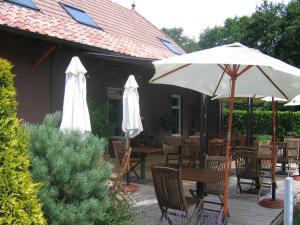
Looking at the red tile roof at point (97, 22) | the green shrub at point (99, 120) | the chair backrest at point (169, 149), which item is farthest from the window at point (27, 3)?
the chair backrest at point (169, 149)

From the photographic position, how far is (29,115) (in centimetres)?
881

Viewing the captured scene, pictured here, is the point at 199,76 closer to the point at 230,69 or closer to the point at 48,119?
the point at 230,69

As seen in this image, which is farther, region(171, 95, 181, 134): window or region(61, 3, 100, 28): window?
region(171, 95, 181, 134): window

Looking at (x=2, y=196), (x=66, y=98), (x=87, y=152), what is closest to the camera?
(x=2, y=196)

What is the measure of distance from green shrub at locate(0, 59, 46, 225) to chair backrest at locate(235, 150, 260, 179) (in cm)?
485

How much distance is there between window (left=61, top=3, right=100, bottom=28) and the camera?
1138 cm

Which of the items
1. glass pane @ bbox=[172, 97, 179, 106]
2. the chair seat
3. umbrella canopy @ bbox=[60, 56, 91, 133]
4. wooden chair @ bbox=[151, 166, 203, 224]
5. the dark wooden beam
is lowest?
the chair seat

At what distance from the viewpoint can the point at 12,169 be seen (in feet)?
8.85

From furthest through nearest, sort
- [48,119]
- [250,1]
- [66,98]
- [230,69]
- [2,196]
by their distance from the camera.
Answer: [250,1] < [66,98] < [230,69] < [48,119] < [2,196]

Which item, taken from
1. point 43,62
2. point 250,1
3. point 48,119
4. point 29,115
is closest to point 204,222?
point 48,119

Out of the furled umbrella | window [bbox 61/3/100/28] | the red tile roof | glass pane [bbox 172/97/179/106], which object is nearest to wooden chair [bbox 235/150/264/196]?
the furled umbrella

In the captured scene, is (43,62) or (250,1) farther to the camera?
(250,1)

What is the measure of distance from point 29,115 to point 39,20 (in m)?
2.16

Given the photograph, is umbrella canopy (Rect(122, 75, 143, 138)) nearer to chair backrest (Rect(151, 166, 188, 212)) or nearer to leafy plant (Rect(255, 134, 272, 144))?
chair backrest (Rect(151, 166, 188, 212))
